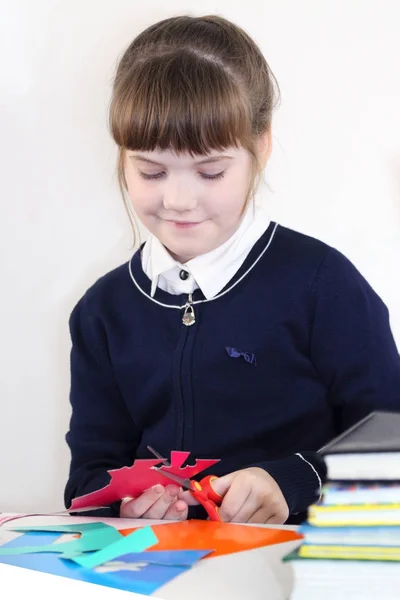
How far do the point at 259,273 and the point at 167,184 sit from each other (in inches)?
8.0

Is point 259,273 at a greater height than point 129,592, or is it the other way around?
point 259,273

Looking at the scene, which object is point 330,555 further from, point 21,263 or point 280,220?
point 21,263

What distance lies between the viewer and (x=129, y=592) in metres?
0.58

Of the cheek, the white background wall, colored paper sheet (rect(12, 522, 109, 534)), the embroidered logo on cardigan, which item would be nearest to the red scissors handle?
colored paper sheet (rect(12, 522, 109, 534))

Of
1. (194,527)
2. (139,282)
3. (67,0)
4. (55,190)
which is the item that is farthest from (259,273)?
(67,0)

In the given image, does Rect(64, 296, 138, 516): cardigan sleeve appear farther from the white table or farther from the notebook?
the notebook

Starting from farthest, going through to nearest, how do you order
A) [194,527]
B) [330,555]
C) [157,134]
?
[157,134] < [194,527] < [330,555]

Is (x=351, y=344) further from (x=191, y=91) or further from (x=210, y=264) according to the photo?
(x=191, y=91)

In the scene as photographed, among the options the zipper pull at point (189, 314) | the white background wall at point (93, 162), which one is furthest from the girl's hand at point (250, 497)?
the white background wall at point (93, 162)

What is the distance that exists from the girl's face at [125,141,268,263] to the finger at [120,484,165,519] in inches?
12.0

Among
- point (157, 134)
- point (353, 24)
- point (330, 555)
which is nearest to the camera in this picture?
point (330, 555)

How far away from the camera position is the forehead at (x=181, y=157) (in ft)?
3.15

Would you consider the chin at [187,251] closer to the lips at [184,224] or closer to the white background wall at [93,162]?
the lips at [184,224]

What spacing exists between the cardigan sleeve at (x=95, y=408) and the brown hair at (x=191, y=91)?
0.84 ft
